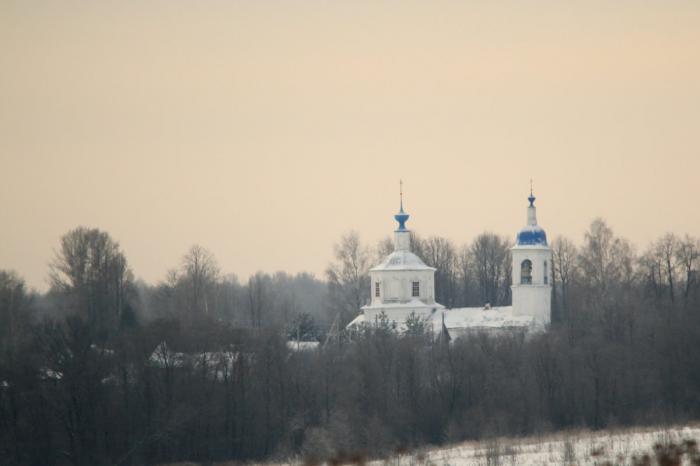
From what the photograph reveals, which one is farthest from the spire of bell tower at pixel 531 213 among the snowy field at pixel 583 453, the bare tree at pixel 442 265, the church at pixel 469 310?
the snowy field at pixel 583 453

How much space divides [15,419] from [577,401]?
17672 millimetres

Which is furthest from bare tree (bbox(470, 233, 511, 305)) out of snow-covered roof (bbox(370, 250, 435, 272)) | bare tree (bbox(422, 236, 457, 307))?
snow-covered roof (bbox(370, 250, 435, 272))

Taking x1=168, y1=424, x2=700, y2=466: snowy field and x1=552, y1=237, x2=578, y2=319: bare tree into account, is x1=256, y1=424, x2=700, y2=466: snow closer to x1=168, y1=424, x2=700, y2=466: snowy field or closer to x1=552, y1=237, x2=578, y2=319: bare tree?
x1=168, y1=424, x2=700, y2=466: snowy field

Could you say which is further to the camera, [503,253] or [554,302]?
[503,253]

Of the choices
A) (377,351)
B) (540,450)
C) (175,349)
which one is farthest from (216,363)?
(540,450)

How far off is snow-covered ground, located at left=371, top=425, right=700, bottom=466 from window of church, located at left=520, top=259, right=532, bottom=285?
29.6 metres

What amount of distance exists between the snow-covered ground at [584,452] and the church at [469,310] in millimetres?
28169

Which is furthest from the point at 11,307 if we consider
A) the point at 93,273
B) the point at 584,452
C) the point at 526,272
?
the point at 584,452

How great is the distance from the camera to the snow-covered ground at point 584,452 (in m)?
29.0

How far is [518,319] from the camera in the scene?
2628 inches

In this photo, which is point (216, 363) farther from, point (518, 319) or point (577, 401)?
point (518, 319)

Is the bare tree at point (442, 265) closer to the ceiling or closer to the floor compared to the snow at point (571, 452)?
closer to the ceiling

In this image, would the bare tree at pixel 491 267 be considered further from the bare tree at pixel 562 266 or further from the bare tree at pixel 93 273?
the bare tree at pixel 93 273

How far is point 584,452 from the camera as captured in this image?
31.9 m
